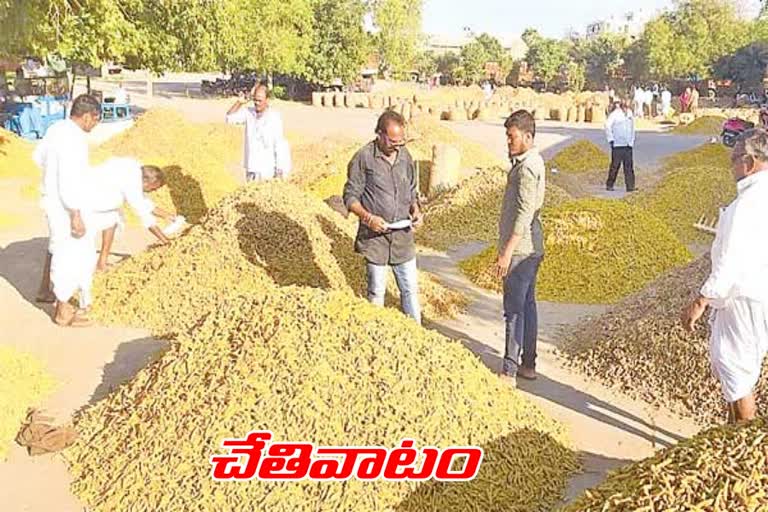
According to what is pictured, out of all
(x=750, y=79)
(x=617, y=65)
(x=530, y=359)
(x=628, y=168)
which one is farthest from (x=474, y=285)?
(x=617, y=65)

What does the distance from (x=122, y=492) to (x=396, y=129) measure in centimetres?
212

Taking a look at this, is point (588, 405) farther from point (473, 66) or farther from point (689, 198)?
point (473, 66)

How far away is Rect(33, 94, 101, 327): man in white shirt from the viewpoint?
485 centimetres

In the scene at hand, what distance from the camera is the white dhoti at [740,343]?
301cm

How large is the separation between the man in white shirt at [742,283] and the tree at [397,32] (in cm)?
3647

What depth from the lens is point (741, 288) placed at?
117 inches

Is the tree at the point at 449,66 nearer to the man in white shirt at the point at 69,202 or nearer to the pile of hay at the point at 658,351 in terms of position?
the pile of hay at the point at 658,351

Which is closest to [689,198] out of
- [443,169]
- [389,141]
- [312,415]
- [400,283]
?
[443,169]

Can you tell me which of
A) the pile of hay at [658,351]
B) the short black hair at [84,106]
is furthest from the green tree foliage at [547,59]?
the short black hair at [84,106]

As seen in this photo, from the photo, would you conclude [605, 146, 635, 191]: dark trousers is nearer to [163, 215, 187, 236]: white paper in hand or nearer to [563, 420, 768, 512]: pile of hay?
[163, 215, 187, 236]: white paper in hand

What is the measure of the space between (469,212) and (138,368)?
15.6 feet

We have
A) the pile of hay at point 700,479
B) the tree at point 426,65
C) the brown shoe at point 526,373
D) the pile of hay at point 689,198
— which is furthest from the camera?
the tree at point 426,65

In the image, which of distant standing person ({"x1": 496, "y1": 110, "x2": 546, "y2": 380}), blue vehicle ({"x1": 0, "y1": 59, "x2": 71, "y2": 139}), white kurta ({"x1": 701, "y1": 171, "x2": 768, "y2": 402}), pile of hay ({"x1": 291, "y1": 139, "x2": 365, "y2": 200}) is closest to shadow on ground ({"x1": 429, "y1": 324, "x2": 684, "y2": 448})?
distant standing person ({"x1": 496, "y1": 110, "x2": 546, "y2": 380})

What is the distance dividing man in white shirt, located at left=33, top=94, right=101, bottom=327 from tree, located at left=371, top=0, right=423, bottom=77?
34.5 metres
